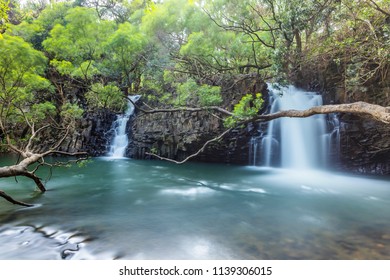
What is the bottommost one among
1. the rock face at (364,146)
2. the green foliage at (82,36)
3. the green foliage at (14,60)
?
the rock face at (364,146)

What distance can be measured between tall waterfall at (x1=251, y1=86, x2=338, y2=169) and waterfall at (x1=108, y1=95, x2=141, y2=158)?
9150 mm

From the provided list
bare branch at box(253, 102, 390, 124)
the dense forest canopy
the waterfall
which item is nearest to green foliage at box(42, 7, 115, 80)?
the dense forest canopy

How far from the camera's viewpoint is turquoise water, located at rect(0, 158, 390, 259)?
3641 millimetres

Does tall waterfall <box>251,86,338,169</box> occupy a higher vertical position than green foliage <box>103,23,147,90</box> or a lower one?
lower

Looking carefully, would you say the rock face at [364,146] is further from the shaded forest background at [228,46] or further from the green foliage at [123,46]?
the green foliage at [123,46]

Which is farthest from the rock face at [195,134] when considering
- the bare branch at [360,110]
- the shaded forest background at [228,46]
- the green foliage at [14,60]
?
the bare branch at [360,110]

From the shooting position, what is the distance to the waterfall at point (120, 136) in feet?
54.7

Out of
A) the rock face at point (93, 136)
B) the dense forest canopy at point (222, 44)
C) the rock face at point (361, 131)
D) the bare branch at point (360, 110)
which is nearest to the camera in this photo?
the bare branch at point (360, 110)

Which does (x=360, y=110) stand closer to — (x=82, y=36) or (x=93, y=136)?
(x=82, y=36)

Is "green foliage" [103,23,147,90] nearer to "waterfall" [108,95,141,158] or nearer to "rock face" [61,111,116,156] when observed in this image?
"waterfall" [108,95,141,158]

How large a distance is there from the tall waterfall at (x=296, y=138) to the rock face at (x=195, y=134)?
0.94 m

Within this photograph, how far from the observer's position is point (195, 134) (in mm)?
13375

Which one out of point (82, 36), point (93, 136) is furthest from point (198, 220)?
point (93, 136)
